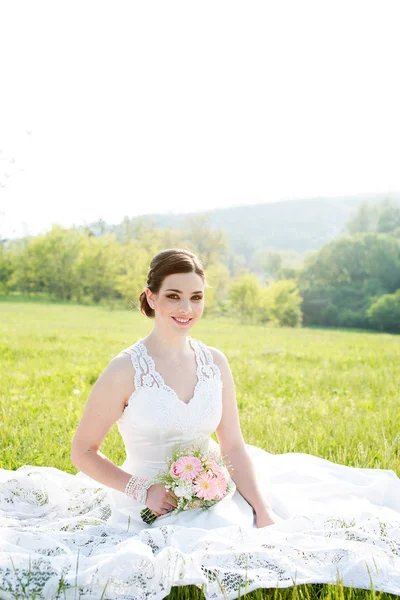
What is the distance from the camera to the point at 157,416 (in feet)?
11.5

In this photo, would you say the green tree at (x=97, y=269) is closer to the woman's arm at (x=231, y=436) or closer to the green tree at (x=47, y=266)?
the green tree at (x=47, y=266)

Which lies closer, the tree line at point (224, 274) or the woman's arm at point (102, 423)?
the woman's arm at point (102, 423)

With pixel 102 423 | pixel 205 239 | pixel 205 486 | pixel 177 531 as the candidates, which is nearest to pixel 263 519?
pixel 205 486

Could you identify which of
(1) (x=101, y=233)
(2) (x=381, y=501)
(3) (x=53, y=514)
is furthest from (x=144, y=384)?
(1) (x=101, y=233)

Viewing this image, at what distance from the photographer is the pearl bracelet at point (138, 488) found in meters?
3.38

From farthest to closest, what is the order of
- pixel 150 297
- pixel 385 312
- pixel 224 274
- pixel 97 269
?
pixel 224 274 → pixel 385 312 → pixel 97 269 → pixel 150 297

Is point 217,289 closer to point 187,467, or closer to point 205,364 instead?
point 205,364

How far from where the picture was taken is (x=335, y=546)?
304 cm

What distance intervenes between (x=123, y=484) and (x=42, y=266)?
36526 millimetres

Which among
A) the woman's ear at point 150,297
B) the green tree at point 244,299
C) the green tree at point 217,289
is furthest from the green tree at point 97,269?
the woman's ear at point 150,297

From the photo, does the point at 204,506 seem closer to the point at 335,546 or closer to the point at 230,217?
the point at 335,546

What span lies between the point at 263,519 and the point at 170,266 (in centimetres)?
163

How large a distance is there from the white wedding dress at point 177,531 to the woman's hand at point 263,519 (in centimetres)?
4

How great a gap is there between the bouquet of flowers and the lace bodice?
154mm
